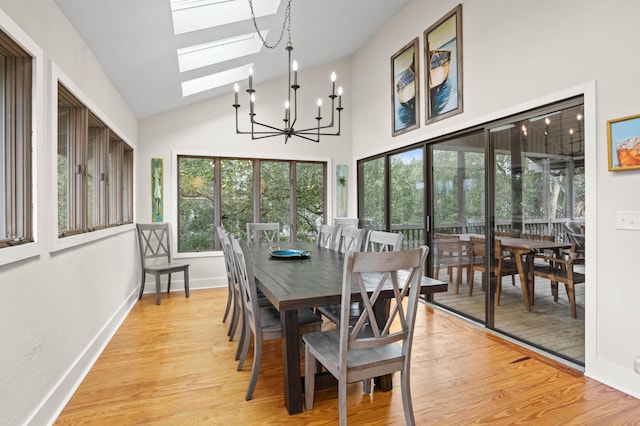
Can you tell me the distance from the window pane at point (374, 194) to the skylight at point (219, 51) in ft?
7.99

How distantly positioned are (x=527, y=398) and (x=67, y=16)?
Result: 3.91 m

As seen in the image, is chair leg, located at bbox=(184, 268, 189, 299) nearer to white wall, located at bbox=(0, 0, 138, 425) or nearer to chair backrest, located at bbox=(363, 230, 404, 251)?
white wall, located at bbox=(0, 0, 138, 425)

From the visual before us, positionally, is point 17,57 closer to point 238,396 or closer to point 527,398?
point 238,396

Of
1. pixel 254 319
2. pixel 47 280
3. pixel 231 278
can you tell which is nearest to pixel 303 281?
pixel 254 319

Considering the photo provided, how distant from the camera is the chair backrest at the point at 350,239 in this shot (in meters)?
2.98

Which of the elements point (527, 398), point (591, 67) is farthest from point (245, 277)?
point (591, 67)

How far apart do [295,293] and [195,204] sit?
156 inches

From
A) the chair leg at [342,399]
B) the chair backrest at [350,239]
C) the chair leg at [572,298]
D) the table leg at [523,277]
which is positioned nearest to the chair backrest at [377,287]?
the chair leg at [342,399]

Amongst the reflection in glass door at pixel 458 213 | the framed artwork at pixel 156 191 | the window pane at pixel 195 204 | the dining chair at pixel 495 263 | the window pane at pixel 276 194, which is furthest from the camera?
the window pane at pixel 276 194

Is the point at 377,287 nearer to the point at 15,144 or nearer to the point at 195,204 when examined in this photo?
the point at 15,144

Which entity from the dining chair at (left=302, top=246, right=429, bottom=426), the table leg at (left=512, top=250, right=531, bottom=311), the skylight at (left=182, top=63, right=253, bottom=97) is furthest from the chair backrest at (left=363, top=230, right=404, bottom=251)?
the skylight at (left=182, top=63, right=253, bottom=97)

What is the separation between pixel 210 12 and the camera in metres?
3.19

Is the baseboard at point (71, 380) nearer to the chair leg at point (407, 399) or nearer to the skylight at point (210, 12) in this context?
the chair leg at point (407, 399)

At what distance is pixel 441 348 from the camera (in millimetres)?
3049
